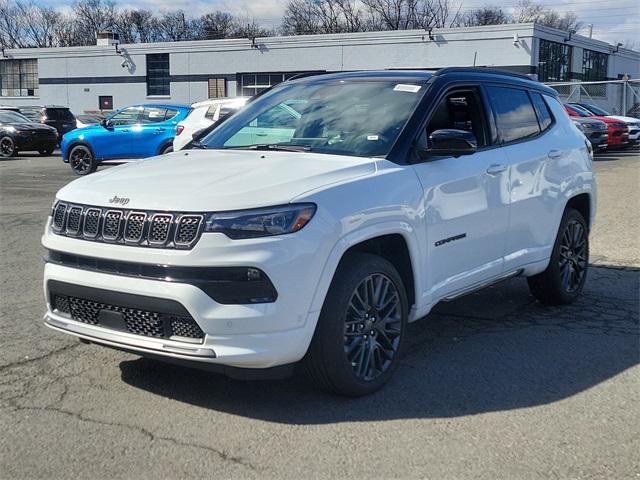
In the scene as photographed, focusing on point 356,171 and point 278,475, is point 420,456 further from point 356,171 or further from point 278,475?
point 356,171

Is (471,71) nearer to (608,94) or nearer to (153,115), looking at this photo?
(153,115)

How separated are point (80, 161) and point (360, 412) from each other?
16279 mm

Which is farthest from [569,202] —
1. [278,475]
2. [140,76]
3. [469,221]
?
[140,76]

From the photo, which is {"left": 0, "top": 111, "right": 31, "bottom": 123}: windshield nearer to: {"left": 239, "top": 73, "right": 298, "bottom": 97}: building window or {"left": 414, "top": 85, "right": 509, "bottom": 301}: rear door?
{"left": 239, "top": 73, "right": 298, "bottom": 97}: building window

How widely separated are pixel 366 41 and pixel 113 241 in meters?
38.7

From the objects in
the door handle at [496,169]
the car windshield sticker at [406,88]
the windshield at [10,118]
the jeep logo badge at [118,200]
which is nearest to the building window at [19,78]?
the windshield at [10,118]

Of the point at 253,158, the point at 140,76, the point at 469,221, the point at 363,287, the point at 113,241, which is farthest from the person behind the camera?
the point at 140,76

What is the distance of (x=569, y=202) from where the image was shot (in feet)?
21.2

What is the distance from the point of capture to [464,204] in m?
4.94

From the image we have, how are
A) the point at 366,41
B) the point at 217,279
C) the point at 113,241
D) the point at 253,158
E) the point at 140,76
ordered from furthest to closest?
the point at 140,76
the point at 366,41
the point at 253,158
the point at 113,241
the point at 217,279

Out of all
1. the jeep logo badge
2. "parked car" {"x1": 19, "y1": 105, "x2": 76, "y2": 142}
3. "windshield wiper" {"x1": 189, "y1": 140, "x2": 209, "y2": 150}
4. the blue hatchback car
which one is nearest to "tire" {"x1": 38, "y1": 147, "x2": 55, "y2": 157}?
"parked car" {"x1": 19, "y1": 105, "x2": 76, "y2": 142}

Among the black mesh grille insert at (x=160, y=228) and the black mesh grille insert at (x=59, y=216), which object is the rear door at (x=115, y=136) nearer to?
the black mesh grille insert at (x=59, y=216)

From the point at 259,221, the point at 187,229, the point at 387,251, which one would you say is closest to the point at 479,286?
the point at 387,251

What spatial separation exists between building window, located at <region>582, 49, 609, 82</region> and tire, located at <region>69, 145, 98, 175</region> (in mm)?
37976
